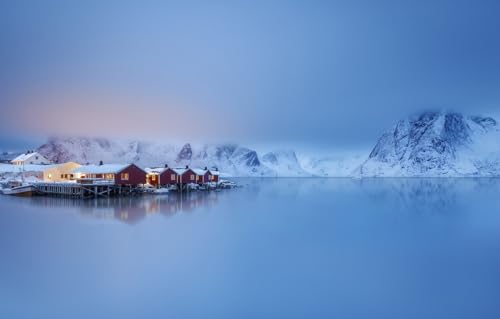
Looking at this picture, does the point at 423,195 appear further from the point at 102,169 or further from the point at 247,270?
the point at 247,270

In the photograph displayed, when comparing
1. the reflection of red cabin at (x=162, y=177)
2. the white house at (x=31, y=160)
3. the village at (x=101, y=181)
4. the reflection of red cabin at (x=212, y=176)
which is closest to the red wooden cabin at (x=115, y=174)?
the village at (x=101, y=181)

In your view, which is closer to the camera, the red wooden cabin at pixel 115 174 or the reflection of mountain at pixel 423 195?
the reflection of mountain at pixel 423 195

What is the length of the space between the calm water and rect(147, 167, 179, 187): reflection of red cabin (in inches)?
1171

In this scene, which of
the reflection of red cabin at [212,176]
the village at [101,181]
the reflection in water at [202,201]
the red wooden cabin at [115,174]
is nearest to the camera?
the reflection in water at [202,201]

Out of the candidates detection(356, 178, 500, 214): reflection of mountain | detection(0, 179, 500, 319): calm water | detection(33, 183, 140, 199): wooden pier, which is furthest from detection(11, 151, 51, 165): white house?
detection(356, 178, 500, 214): reflection of mountain

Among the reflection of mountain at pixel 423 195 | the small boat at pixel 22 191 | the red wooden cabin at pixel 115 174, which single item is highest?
the red wooden cabin at pixel 115 174

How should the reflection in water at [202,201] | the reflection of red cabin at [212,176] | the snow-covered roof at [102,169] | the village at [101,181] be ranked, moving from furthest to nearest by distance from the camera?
the reflection of red cabin at [212,176], the snow-covered roof at [102,169], the village at [101,181], the reflection in water at [202,201]

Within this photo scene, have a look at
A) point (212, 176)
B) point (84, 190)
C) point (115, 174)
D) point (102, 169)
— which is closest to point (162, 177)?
point (102, 169)

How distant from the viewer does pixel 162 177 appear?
2050 inches

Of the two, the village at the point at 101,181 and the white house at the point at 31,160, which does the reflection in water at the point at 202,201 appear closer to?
the village at the point at 101,181

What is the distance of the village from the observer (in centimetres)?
4306

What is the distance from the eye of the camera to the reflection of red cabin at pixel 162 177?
51.9 metres

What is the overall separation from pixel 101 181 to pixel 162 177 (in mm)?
9962

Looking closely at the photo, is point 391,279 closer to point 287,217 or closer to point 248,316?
point 248,316
